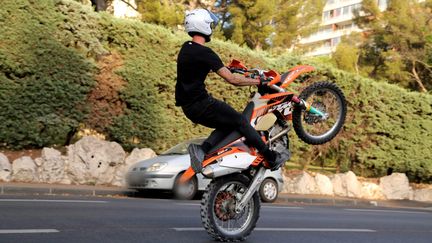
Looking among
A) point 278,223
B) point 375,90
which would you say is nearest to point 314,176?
point 375,90

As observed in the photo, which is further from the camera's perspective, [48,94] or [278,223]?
[48,94]

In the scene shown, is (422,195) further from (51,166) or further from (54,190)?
(54,190)

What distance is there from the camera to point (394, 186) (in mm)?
19938

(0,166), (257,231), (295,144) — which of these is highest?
(295,144)

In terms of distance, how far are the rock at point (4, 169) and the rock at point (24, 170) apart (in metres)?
0.12

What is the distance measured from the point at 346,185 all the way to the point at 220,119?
13906 mm

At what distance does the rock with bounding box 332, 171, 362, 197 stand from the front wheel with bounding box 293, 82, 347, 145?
1214 centimetres

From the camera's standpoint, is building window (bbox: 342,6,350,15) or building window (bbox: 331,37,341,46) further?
building window (bbox: 342,6,350,15)

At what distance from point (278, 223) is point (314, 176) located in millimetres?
10937

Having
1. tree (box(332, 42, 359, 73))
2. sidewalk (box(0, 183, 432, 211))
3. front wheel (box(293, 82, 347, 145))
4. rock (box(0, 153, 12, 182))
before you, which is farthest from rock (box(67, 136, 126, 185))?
tree (box(332, 42, 359, 73))

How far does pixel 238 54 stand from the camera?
1709 centimetres

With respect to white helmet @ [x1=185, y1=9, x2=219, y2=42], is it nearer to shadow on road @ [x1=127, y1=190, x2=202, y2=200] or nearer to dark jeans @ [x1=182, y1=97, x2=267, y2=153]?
dark jeans @ [x1=182, y1=97, x2=267, y2=153]

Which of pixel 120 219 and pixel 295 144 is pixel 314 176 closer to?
pixel 295 144

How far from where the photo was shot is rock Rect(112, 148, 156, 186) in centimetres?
1478
